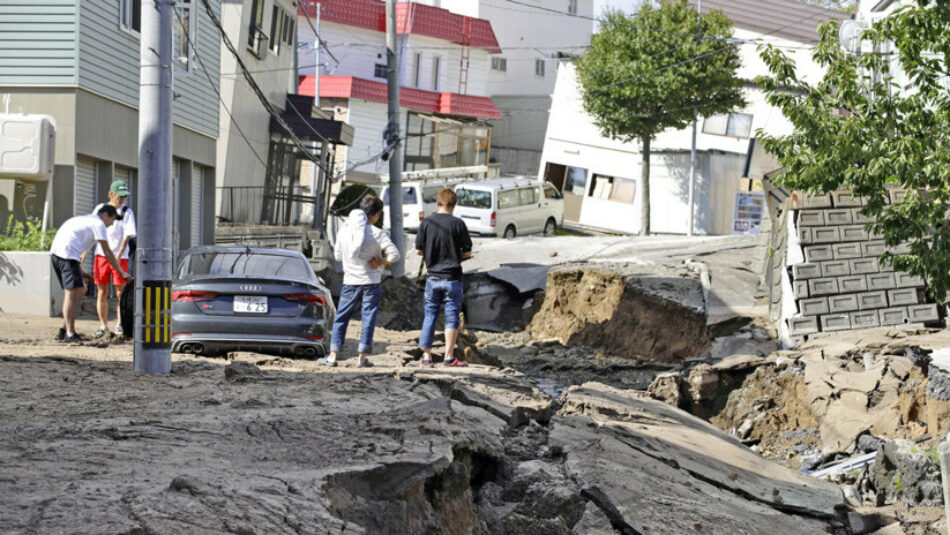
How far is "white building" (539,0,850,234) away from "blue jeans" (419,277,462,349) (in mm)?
31381

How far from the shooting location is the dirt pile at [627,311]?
19706mm

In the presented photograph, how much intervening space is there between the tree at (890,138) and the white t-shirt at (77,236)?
7.04 m

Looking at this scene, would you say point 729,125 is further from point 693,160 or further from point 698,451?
point 698,451

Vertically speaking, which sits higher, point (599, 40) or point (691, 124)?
point (599, 40)

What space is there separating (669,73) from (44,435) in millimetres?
34895

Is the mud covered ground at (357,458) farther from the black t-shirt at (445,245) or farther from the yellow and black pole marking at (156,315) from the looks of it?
the black t-shirt at (445,245)

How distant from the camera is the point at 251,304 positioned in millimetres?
10750

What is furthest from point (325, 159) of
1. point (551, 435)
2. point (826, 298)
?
point (551, 435)

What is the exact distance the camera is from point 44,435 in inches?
216

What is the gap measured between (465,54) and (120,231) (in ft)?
132

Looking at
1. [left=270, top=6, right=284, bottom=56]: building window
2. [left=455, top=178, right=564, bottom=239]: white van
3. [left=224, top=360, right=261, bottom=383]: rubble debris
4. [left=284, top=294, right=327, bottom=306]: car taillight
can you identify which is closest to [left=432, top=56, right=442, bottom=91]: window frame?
[left=455, top=178, right=564, bottom=239]: white van

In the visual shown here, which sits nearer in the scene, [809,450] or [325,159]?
A: [809,450]

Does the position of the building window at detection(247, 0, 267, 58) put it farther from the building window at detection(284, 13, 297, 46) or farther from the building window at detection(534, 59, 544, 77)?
the building window at detection(534, 59, 544, 77)

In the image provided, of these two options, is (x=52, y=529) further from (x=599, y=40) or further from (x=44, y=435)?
Answer: (x=599, y=40)
